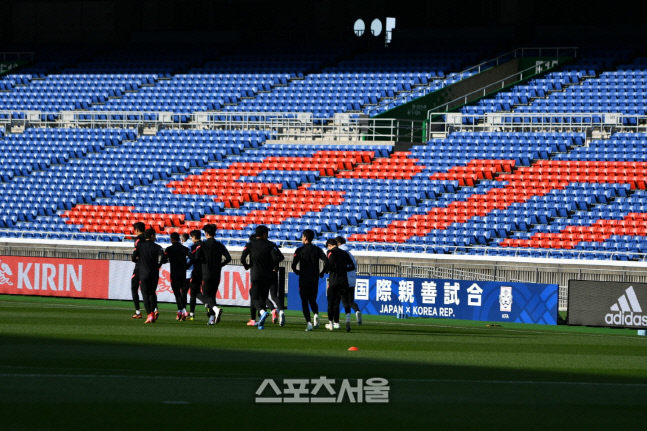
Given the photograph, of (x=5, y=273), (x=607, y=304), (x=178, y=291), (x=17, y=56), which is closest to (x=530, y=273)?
(x=607, y=304)

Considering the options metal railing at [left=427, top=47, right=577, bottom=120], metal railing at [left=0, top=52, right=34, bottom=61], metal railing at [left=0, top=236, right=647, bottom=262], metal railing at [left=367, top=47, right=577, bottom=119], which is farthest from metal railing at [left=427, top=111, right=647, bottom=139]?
metal railing at [left=0, top=52, right=34, bottom=61]

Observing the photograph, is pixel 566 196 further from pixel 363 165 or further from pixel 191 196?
pixel 191 196

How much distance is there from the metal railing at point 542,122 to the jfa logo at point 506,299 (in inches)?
547

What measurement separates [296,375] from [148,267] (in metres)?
9.06

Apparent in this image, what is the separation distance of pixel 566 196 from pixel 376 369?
23.0 meters

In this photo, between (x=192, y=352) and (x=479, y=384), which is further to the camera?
(x=192, y=352)

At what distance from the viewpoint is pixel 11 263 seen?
30500mm

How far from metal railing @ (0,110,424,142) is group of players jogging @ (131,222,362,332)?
62.2 ft

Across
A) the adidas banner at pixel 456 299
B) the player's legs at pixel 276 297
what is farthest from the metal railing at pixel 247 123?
the player's legs at pixel 276 297

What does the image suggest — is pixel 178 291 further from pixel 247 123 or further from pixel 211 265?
pixel 247 123

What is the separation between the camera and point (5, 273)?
100ft

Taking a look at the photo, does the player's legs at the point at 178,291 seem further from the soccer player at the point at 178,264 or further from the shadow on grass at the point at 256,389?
the shadow on grass at the point at 256,389

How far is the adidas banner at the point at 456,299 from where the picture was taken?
25.6 meters

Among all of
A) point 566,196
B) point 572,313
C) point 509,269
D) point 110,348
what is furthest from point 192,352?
point 566,196
